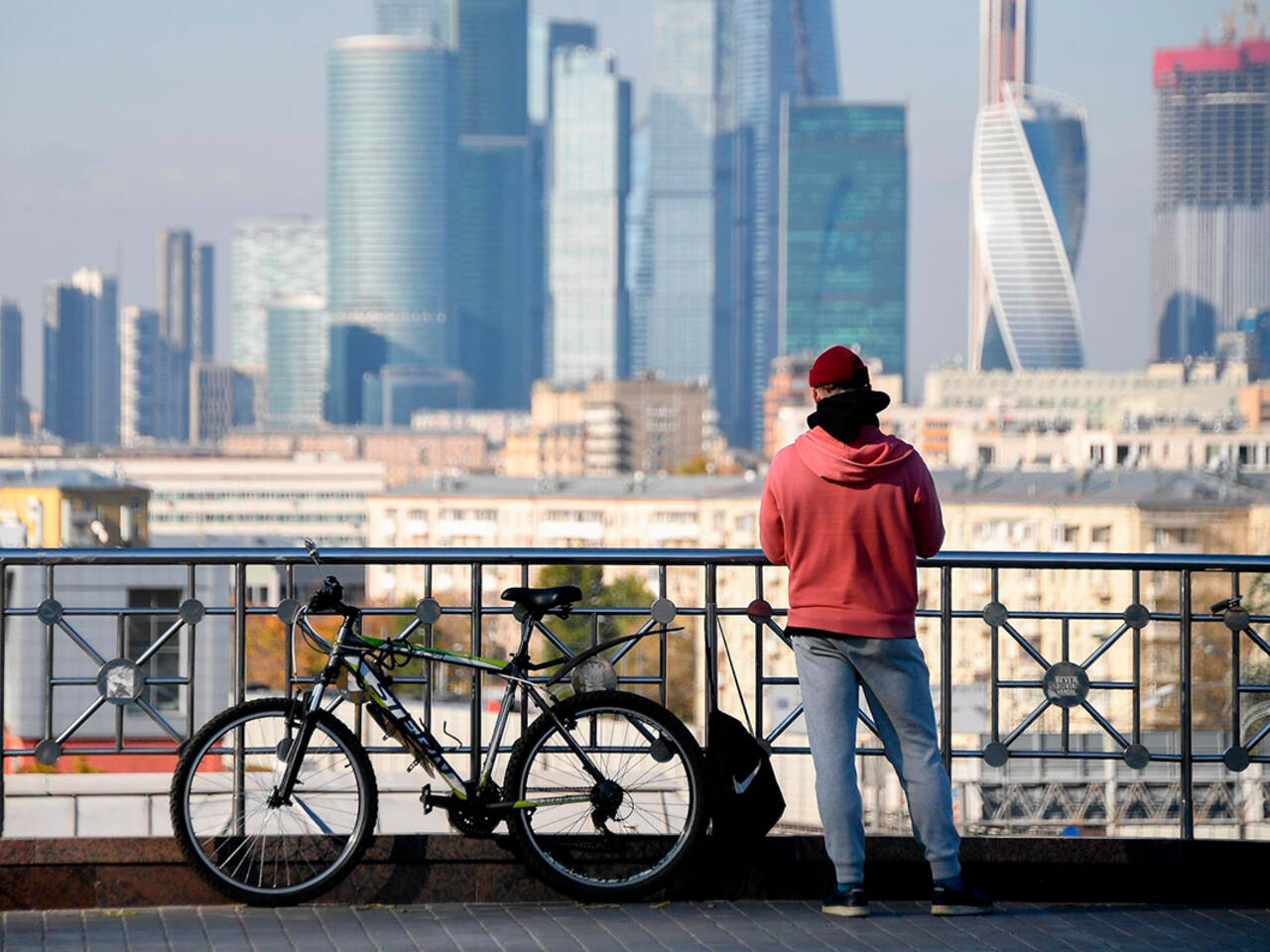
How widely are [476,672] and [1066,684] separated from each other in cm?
211

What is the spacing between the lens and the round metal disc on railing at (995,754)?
25.1 ft

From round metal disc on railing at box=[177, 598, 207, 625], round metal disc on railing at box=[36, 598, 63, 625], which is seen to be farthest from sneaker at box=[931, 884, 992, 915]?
round metal disc on railing at box=[36, 598, 63, 625]

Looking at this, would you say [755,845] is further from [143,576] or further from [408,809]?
[143,576]

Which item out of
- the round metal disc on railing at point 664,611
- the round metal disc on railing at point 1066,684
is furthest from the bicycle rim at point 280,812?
the round metal disc on railing at point 1066,684

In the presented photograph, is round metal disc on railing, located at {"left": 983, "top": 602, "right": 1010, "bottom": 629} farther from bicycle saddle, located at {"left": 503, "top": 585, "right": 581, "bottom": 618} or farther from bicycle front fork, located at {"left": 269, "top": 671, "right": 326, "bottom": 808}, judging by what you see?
bicycle front fork, located at {"left": 269, "top": 671, "right": 326, "bottom": 808}

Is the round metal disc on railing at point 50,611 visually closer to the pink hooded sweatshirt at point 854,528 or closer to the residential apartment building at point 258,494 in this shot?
the pink hooded sweatshirt at point 854,528

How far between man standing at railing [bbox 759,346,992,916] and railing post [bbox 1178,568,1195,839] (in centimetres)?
114

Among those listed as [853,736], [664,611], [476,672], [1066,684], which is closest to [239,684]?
[476,672]

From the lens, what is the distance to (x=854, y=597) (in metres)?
6.95

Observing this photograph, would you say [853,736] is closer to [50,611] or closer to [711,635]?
[711,635]

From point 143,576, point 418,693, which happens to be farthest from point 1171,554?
point 143,576

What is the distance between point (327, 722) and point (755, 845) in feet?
5.01

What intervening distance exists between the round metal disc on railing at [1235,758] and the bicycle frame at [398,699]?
2.29 metres

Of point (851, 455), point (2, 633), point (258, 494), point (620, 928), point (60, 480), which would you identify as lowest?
point (258, 494)
